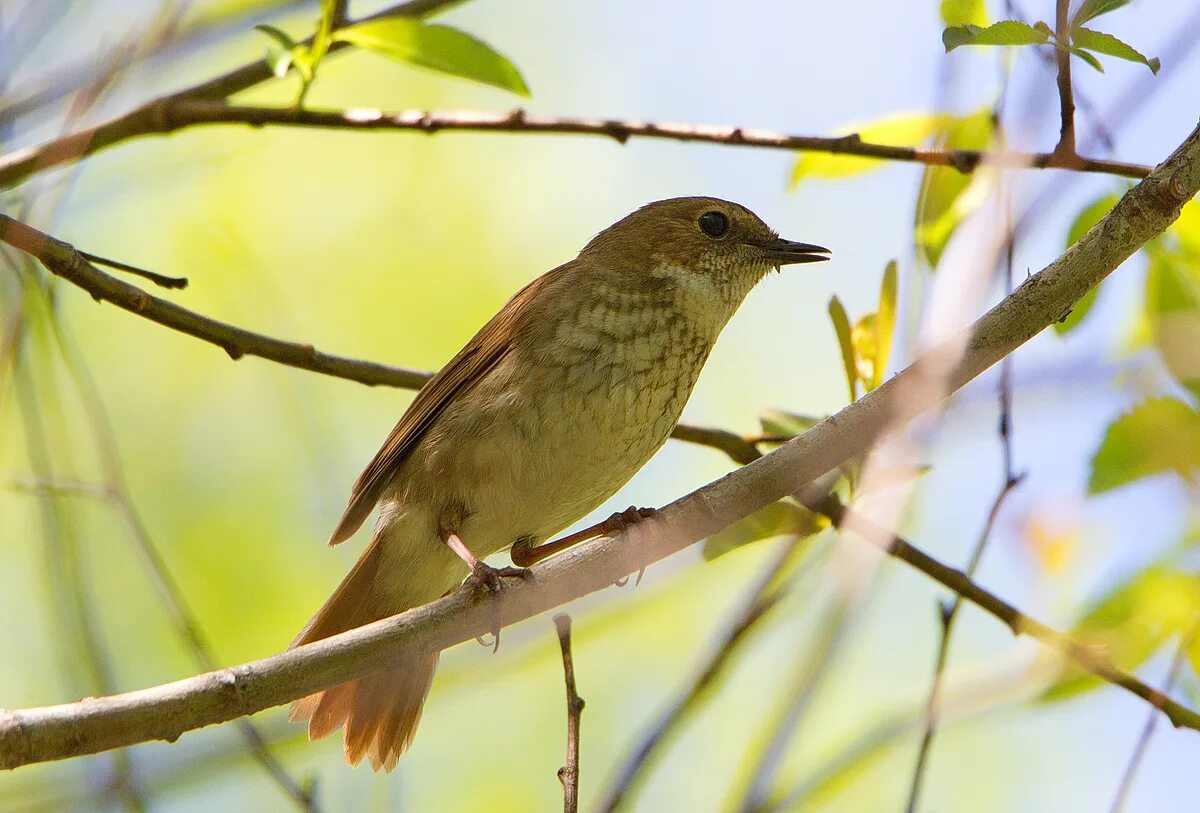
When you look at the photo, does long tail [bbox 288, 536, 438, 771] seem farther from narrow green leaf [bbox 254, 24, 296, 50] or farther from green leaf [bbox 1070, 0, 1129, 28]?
green leaf [bbox 1070, 0, 1129, 28]

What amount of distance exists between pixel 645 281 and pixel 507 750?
3.04 metres

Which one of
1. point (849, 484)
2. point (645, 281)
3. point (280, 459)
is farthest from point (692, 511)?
point (280, 459)

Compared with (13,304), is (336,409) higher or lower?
higher

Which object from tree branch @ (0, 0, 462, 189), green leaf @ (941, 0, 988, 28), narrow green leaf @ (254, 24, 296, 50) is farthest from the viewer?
tree branch @ (0, 0, 462, 189)

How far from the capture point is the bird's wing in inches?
185

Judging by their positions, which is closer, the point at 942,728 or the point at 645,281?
the point at 942,728

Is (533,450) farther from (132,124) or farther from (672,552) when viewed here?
(132,124)

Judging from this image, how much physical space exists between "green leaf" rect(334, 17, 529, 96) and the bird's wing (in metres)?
1.33

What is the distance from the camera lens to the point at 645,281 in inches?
193

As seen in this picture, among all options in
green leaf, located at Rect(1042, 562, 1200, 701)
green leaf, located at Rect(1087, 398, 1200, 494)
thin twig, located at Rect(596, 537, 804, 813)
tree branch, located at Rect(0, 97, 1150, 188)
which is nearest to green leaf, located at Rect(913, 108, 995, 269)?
tree branch, located at Rect(0, 97, 1150, 188)

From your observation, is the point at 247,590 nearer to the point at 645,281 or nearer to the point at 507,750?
the point at 507,750

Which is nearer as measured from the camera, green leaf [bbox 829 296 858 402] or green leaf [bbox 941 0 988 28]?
green leaf [bbox 941 0 988 28]

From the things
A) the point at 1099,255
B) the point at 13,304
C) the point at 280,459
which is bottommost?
the point at 1099,255

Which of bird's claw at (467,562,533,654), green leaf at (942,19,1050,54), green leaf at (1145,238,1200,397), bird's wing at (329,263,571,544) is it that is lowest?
bird's claw at (467,562,533,654)
